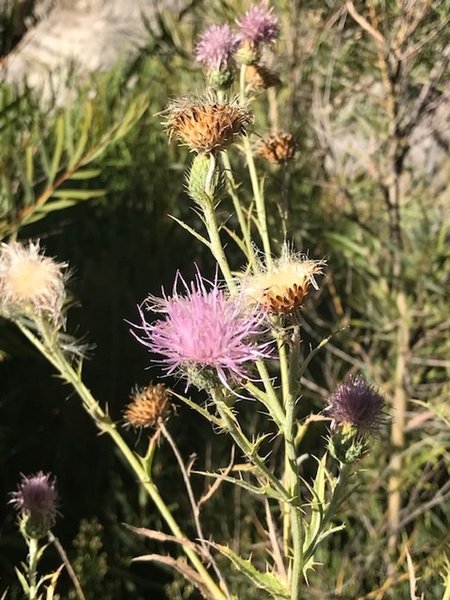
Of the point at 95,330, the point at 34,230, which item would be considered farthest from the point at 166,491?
the point at 34,230

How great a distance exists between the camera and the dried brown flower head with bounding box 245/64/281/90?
82 cm

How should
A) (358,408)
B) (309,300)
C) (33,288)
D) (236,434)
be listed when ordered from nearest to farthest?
(236,434) < (358,408) < (33,288) < (309,300)

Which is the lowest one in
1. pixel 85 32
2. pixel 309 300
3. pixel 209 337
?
pixel 309 300

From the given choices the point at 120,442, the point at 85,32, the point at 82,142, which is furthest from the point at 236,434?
the point at 85,32

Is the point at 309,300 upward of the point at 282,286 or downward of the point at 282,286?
downward

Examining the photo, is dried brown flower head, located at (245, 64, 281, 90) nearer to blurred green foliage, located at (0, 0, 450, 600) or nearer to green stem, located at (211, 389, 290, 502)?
blurred green foliage, located at (0, 0, 450, 600)

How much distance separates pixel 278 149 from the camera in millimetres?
805

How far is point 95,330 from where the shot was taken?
2084mm

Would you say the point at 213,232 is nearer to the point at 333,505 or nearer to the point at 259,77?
the point at 333,505

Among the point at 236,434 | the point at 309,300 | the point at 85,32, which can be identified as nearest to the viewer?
the point at 236,434

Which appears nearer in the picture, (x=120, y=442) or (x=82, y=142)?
(x=120, y=442)

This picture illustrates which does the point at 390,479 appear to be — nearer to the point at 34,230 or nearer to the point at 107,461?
the point at 107,461

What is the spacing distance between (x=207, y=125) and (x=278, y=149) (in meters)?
0.26

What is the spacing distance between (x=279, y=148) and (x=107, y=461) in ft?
4.09
